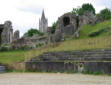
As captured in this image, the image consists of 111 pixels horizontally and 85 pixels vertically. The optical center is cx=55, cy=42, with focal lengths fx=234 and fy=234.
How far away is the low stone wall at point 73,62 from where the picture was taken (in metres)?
17.0

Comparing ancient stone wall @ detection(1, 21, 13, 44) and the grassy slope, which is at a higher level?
ancient stone wall @ detection(1, 21, 13, 44)

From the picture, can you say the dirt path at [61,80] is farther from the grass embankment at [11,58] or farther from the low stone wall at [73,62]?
the grass embankment at [11,58]

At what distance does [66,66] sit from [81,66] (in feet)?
4.82

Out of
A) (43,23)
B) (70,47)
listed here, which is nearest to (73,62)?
(70,47)

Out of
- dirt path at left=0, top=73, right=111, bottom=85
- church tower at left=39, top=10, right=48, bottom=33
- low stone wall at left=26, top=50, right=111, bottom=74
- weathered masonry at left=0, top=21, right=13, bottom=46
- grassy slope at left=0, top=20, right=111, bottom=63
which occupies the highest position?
church tower at left=39, top=10, right=48, bottom=33

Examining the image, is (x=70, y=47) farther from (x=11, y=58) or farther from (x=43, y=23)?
(x=43, y=23)

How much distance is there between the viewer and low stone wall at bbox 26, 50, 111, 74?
17.0m

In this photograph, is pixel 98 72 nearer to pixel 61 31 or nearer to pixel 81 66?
pixel 81 66

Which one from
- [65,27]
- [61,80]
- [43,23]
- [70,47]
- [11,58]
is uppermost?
[43,23]

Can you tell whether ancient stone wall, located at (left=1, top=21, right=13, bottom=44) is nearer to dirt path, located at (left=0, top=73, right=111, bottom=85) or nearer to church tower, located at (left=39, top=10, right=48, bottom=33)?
dirt path, located at (left=0, top=73, right=111, bottom=85)

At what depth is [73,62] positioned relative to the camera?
18.5 m

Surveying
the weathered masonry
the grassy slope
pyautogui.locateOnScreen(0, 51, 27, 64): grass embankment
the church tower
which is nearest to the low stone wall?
the grassy slope

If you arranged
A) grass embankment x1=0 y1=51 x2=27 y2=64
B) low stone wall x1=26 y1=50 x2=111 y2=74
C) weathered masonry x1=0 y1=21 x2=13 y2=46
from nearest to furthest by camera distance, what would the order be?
low stone wall x1=26 y1=50 x2=111 y2=74, grass embankment x1=0 y1=51 x2=27 y2=64, weathered masonry x1=0 y1=21 x2=13 y2=46

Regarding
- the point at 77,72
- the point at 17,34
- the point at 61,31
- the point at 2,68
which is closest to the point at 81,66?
the point at 77,72
